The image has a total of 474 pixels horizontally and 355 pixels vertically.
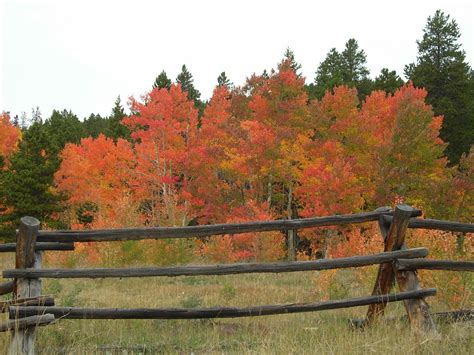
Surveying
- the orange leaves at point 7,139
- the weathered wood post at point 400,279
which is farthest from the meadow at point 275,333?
the orange leaves at point 7,139

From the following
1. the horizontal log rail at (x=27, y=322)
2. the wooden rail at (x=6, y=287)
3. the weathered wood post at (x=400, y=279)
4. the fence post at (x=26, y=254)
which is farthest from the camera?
the wooden rail at (x=6, y=287)

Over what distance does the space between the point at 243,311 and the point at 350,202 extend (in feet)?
64.5

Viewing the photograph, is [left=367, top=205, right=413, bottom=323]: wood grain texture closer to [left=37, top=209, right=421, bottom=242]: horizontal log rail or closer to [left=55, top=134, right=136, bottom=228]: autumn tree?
[left=37, top=209, right=421, bottom=242]: horizontal log rail

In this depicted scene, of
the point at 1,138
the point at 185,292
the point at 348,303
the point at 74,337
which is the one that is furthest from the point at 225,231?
the point at 1,138

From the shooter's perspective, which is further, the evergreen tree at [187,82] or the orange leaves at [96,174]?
the evergreen tree at [187,82]

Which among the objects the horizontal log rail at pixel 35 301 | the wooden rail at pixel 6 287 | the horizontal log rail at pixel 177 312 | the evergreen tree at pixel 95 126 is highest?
the evergreen tree at pixel 95 126

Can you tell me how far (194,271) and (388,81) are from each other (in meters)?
39.5

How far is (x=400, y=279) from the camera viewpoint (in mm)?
5547

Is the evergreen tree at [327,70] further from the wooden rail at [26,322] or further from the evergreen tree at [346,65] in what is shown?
the wooden rail at [26,322]

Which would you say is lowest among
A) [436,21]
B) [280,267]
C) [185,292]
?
[185,292]

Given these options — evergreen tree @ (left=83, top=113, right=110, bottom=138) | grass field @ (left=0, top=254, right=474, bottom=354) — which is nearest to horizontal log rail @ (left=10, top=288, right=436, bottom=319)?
grass field @ (left=0, top=254, right=474, bottom=354)

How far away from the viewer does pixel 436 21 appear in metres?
40.8

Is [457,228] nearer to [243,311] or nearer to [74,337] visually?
[243,311]

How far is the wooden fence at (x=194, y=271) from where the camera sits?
5.02 metres
